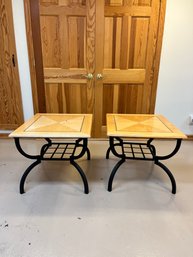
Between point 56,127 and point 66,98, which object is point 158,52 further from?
point 56,127

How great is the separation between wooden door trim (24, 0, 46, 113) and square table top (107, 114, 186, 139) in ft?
3.85

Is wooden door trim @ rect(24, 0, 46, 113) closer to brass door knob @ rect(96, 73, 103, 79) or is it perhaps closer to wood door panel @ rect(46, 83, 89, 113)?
wood door panel @ rect(46, 83, 89, 113)

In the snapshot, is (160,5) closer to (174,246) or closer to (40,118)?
(40,118)

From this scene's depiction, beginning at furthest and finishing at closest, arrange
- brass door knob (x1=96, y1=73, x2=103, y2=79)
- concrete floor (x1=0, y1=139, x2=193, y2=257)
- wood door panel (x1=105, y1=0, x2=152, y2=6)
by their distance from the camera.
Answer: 1. brass door knob (x1=96, y1=73, x2=103, y2=79)
2. wood door panel (x1=105, y1=0, x2=152, y2=6)
3. concrete floor (x1=0, y1=139, x2=193, y2=257)

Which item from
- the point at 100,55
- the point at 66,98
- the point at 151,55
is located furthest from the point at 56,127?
the point at 151,55

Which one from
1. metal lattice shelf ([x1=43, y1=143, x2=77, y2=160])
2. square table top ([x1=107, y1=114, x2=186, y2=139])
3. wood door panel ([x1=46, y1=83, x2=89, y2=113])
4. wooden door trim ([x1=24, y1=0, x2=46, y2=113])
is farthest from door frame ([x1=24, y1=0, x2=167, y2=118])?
square table top ([x1=107, y1=114, x2=186, y2=139])

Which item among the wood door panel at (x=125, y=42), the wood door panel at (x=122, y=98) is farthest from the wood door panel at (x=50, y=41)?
the wood door panel at (x=122, y=98)

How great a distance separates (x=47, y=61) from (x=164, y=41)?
1.48 metres

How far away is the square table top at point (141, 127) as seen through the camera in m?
1.60

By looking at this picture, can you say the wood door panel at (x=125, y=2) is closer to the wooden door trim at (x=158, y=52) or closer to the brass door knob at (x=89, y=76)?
the wooden door trim at (x=158, y=52)

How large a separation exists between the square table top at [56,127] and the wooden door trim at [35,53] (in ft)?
2.43

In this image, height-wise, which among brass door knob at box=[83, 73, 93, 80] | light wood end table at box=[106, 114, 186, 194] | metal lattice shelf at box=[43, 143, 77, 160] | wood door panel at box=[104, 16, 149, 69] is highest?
wood door panel at box=[104, 16, 149, 69]

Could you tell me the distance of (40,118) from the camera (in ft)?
6.58

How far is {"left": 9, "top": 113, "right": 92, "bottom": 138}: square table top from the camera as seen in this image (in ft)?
5.18
